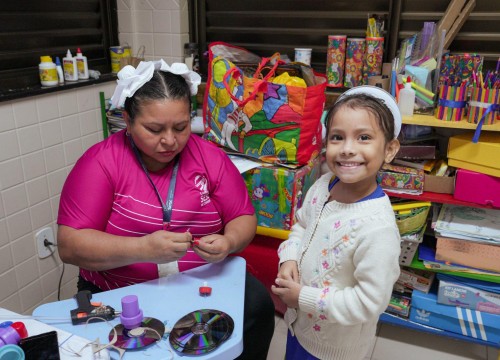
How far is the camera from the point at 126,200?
4.75 ft

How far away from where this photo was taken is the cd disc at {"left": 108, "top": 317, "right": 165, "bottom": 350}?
39.4 inches

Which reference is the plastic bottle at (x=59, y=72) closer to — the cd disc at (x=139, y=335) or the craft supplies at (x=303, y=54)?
the craft supplies at (x=303, y=54)

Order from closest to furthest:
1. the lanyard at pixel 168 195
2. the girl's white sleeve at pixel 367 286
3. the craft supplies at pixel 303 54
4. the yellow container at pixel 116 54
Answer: the girl's white sleeve at pixel 367 286 < the lanyard at pixel 168 195 < the craft supplies at pixel 303 54 < the yellow container at pixel 116 54

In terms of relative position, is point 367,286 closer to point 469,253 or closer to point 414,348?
point 469,253

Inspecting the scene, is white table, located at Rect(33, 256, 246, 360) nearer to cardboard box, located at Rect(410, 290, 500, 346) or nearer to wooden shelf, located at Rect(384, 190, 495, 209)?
wooden shelf, located at Rect(384, 190, 495, 209)

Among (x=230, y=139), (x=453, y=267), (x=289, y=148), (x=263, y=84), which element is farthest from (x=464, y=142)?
(x=230, y=139)

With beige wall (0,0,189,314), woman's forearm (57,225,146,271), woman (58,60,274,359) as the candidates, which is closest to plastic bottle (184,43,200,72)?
beige wall (0,0,189,314)

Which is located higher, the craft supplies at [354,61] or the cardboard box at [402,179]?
the craft supplies at [354,61]

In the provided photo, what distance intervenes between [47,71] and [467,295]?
2203mm

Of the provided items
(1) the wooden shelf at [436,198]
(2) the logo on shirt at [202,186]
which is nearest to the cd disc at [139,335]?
(2) the logo on shirt at [202,186]

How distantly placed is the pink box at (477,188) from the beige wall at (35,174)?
1.83m

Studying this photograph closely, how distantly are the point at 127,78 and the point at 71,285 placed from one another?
1425mm

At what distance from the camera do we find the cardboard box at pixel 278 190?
2.04m

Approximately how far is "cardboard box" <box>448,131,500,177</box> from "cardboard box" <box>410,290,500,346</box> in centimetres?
65
